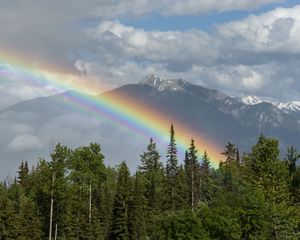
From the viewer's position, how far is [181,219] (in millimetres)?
70312

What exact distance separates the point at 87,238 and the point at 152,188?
1116 inches

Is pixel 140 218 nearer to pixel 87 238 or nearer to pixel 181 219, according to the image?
pixel 87 238

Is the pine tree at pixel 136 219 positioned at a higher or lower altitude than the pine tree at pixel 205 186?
lower

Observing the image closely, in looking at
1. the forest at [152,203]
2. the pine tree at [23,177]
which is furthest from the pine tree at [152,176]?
the pine tree at [23,177]

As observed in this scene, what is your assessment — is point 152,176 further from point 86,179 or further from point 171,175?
point 86,179

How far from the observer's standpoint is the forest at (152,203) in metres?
74.1

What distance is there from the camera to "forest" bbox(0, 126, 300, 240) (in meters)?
74.1

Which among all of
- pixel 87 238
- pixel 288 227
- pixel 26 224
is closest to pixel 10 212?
pixel 26 224

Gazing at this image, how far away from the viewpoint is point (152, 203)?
12550 cm

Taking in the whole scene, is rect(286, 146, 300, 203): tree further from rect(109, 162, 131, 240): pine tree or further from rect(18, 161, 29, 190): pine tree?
rect(18, 161, 29, 190): pine tree

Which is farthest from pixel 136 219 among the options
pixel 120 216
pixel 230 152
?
pixel 230 152

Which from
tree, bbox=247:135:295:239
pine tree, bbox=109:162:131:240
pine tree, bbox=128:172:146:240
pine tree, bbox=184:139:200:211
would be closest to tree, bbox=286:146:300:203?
tree, bbox=247:135:295:239

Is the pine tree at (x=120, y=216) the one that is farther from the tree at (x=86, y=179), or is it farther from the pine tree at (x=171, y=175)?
the pine tree at (x=171, y=175)

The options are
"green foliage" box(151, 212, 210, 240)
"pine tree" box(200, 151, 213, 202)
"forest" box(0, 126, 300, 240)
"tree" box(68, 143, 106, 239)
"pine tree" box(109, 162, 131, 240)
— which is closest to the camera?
"green foliage" box(151, 212, 210, 240)
